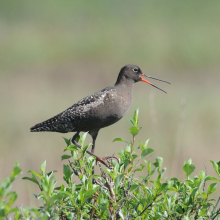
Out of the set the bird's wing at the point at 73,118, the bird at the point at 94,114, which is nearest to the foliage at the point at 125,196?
the bird at the point at 94,114

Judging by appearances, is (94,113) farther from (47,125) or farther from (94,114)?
(47,125)

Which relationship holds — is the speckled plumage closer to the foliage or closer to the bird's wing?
the bird's wing

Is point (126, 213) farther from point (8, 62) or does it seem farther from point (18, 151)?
point (8, 62)

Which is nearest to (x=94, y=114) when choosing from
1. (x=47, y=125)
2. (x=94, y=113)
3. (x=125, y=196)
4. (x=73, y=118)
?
(x=94, y=113)

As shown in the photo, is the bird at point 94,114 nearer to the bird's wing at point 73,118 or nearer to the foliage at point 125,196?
the bird's wing at point 73,118

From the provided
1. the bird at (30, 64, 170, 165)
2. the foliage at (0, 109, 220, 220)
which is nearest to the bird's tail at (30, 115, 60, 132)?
the bird at (30, 64, 170, 165)

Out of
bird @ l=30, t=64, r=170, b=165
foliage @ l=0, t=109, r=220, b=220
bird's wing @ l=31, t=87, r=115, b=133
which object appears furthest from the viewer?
bird's wing @ l=31, t=87, r=115, b=133

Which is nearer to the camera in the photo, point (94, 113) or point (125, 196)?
point (125, 196)

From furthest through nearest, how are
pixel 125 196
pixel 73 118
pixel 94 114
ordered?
pixel 73 118 → pixel 94 114 → pixel 125 196

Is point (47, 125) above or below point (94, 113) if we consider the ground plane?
below

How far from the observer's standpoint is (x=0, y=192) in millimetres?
2189

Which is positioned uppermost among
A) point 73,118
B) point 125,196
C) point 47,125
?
point 73,118

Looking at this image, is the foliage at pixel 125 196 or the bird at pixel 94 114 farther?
the bird at pixel 94 114

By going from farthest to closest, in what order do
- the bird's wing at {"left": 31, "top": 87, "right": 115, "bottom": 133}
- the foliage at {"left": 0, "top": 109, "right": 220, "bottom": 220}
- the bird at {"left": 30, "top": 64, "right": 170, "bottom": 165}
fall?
the bird's wing at {"left": 31, "top": 87, "right": 115, "bottom": 133} → the bird at {"left": 30, "top": 64, "right": 170, "bottom": 165} → the foliage at {"left": 0, "top": 109, "right": 220, "bottom": 220}
